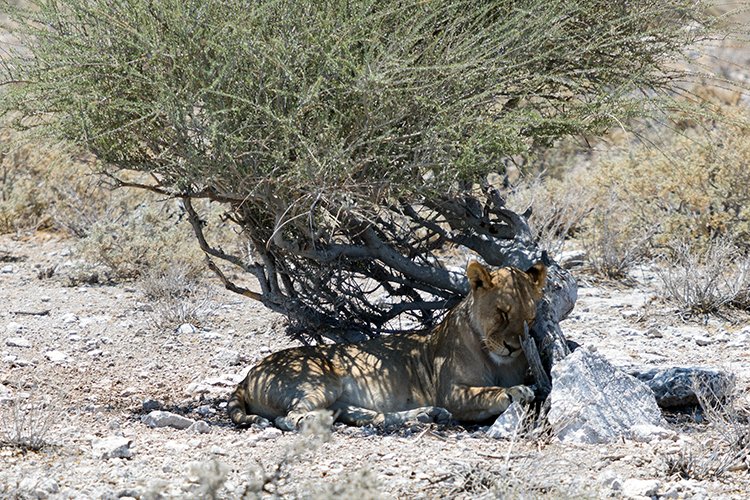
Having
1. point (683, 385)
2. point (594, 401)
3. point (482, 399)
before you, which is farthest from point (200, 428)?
point (683, 385)

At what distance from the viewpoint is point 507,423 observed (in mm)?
6418

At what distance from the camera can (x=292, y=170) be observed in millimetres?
6000

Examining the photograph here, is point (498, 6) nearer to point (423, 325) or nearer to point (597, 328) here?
point (423, 325)

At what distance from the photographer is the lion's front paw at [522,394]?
6617 millimetres

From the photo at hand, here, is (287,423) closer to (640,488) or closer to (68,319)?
(640,488)

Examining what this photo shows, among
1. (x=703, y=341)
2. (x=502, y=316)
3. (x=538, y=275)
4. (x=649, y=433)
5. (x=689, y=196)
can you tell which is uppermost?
(x=538, y=275)

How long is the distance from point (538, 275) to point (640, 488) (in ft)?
5.91

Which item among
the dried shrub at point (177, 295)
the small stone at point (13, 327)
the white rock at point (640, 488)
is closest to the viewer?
the white rock at point (640, 488)

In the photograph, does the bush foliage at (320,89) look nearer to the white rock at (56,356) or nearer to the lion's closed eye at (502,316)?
the lion's closed eye at (502,316)

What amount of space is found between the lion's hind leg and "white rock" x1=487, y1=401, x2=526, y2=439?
428 mm

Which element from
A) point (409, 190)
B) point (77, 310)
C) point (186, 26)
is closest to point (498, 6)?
point (409, 190)

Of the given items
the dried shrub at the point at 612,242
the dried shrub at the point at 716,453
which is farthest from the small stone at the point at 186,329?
the dried shrub at the point at 716,453

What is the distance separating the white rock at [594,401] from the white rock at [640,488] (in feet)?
2.83

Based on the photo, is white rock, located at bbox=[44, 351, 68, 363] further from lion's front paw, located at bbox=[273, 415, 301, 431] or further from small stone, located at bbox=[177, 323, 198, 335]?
lion's front paw, located at bbox=[273, 415, 301, 431]
